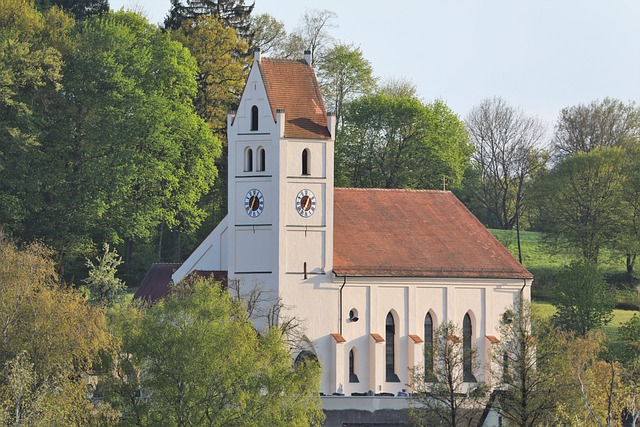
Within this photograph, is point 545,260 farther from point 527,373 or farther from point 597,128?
point 527,373

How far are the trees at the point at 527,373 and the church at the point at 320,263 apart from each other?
9.32m

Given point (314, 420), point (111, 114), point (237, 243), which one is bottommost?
point (314, 420)

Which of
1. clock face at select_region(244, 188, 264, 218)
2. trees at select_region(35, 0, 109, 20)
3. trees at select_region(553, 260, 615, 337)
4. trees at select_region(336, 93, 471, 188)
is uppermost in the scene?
trees at select_region(35, 0, 109, 20)

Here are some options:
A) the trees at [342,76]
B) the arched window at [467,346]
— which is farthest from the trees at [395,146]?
the arched window at [467,346]

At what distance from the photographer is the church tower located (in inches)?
2810

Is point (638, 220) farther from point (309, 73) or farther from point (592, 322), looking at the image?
point (309, 73)

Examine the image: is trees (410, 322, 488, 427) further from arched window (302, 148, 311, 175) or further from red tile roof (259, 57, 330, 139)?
red tile roof (259, 57, 330, 139)

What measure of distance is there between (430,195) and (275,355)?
889 inches

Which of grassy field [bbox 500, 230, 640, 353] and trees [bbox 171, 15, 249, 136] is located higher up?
trees [bbox 171, 15, 249, 136]

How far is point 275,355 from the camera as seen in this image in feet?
191

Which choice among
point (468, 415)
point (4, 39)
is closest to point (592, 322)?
point (468, 415)

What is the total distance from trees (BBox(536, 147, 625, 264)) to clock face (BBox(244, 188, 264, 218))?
1178 inches

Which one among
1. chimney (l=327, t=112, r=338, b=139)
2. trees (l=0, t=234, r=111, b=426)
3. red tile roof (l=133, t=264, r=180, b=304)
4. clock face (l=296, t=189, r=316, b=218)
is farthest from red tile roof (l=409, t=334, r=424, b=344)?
trees (l=0, t=234, r=111, b=426)

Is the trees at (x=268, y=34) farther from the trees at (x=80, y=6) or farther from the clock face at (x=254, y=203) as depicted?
the clock face at (x=254, y=203)
